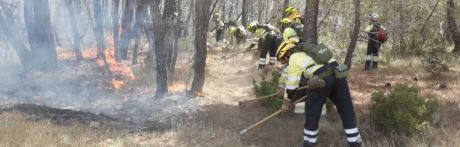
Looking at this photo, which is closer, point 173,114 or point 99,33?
point 173,114

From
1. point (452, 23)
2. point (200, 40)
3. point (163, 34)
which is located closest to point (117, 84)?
point (163, 34)

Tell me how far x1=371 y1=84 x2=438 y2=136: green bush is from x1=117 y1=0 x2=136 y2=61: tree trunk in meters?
8.82

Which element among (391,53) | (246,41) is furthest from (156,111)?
(246,41)

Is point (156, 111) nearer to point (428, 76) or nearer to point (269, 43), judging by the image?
point (269, 43)

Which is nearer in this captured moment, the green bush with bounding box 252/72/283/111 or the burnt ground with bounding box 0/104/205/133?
the burnt ground with bounding box 0/104/205/133

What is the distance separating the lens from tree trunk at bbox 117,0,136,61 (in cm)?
1352

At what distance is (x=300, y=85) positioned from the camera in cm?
Answer: 662

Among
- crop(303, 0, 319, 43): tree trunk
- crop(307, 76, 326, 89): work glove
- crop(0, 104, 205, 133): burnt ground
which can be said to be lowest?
crop(0, 104, 205, 133): burnt ground

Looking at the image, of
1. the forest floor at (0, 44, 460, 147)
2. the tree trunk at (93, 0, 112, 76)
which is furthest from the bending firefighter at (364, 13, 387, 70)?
the tree trunk at (93, 0, 112, 76)

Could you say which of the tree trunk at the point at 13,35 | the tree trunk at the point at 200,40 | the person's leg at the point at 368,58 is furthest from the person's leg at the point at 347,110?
the tree trunk at the point at 13,35

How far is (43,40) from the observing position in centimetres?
1152

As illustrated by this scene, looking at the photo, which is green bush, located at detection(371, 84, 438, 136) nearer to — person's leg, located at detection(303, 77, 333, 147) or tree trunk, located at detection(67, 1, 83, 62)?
person's leg, located at detection(303, 77, 333, 147)

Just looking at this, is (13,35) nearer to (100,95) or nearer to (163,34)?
(100,95)

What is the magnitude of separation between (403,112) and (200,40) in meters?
3.90
